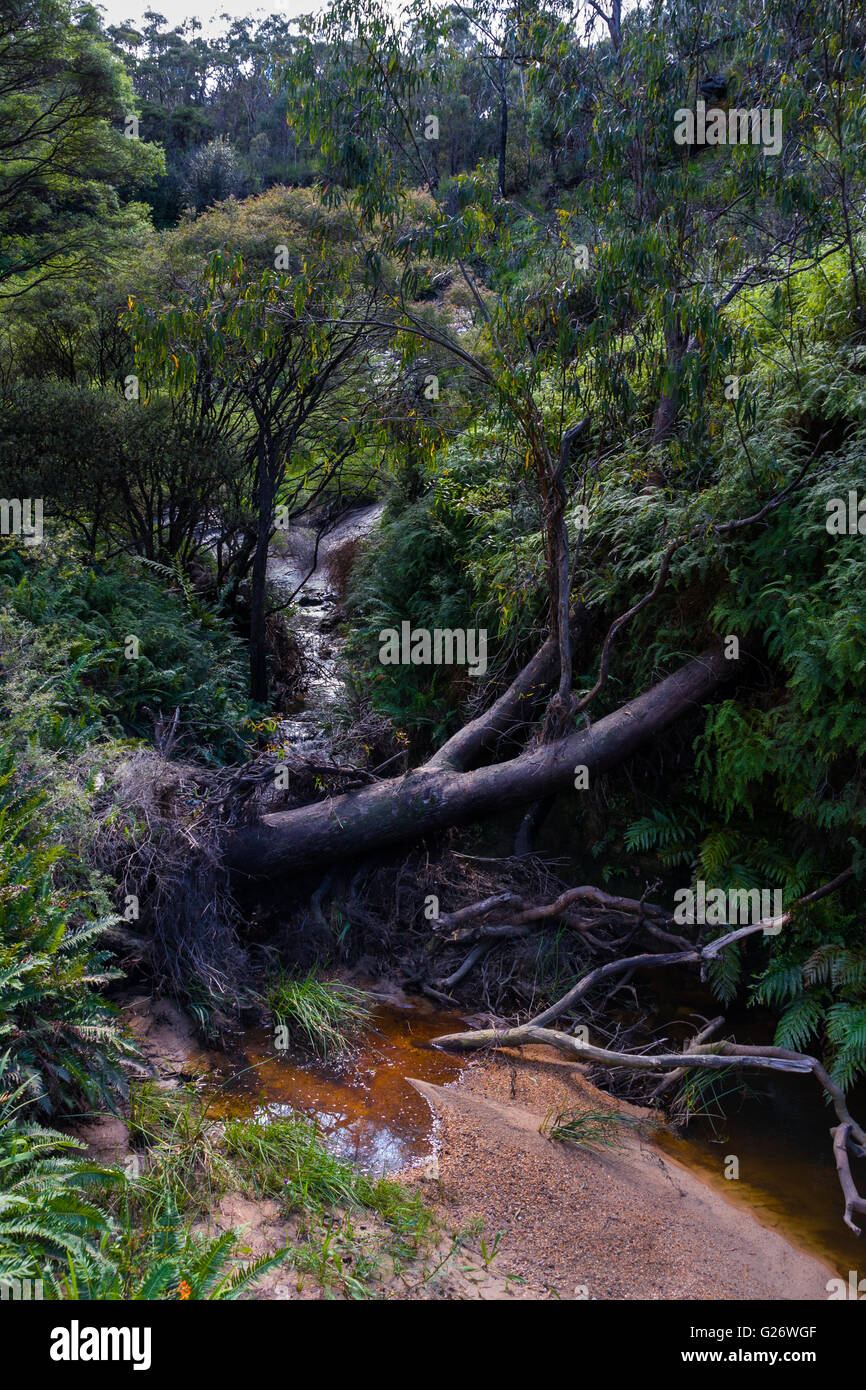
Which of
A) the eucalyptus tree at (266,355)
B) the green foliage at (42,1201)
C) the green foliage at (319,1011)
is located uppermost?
the eucalyptus tree at (266,355)

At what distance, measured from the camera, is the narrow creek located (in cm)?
433

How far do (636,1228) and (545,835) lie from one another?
333cm

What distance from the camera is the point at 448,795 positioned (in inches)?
256

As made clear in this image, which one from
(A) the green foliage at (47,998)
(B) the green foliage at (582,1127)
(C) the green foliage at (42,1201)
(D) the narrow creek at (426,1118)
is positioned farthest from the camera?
(B) the green foliage at (582,1127)

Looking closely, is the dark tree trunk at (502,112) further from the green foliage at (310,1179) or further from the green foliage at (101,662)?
the green foliage at (310,1179)

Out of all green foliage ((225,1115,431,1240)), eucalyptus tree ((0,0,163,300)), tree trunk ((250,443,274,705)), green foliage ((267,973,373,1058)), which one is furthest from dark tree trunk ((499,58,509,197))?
green foliage ((225,1115,431,1240))

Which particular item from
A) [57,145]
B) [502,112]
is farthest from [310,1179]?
[502,112]

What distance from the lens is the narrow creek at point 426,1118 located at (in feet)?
14.2

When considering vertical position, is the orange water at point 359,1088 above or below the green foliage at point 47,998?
below

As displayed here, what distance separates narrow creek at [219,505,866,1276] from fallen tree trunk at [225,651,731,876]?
1282mm

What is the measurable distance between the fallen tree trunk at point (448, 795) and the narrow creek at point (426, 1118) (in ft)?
4.21

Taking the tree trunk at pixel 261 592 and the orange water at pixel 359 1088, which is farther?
the tree trunk at pixel 261 592

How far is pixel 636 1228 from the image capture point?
13.2 ft

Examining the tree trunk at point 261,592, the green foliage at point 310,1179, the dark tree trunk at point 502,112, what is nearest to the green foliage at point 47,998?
the green foliage at point 310,1179
